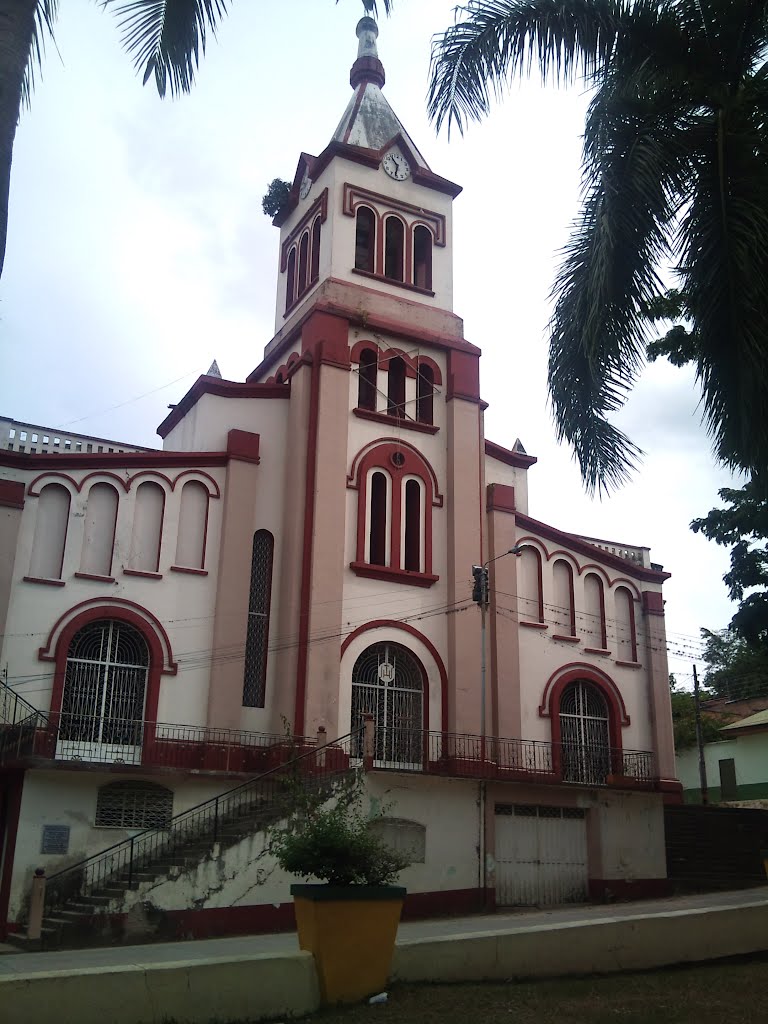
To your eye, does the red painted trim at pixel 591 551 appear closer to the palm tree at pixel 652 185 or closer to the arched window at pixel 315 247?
the arched window at pixel 315 247

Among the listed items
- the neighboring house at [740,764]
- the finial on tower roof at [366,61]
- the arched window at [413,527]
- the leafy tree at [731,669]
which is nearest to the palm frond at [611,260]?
the arched window at [413,527]

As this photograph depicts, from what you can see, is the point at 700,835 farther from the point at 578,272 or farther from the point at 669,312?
the point at 578,272

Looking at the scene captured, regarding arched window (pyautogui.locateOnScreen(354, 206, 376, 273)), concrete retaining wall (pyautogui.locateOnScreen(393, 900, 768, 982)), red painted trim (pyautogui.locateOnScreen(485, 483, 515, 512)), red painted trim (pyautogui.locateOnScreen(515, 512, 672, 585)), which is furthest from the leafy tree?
concrete retaining wall (pyautogui.locateOnScreen(393, 900, 768, 982))

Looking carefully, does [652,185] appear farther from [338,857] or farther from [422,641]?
[422,641]

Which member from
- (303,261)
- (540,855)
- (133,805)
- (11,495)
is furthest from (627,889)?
(303,261)

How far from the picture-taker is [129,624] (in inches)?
830

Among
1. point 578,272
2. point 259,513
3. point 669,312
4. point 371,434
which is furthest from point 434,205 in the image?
point 578,272

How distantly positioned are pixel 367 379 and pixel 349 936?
17.2 meters

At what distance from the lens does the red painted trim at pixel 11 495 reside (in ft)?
67.4

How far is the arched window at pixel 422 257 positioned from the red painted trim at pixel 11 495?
38.0 feet

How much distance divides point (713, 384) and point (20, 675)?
46.7 ft

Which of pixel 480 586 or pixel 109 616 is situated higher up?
pixel 480 586

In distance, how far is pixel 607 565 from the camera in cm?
2753

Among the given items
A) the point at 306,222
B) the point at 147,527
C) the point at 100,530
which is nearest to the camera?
the point at 100,530
